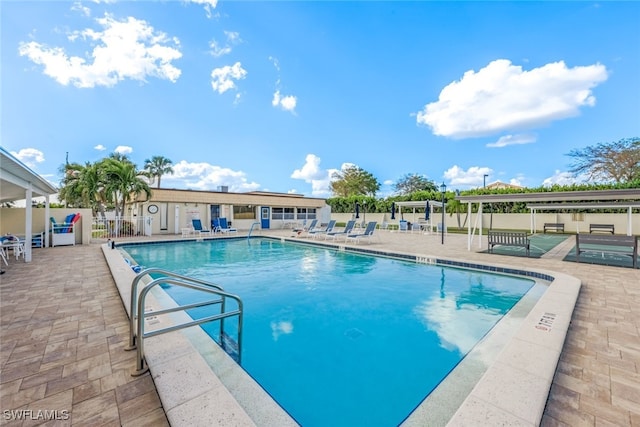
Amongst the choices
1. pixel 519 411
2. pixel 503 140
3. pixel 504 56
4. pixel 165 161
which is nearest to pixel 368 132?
pixel 504 56

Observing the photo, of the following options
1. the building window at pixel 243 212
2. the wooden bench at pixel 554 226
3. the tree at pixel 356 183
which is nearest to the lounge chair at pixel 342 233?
the building window at pixel 243 212

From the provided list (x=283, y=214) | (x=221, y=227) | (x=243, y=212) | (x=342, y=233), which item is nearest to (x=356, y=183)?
(x=283, y=214)

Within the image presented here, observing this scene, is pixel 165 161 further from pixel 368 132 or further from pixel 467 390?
pixel 467 390

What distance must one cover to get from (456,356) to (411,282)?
340cm

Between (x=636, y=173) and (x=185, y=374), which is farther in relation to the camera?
(x=636, y=173)

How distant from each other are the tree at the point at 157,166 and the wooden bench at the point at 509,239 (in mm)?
33875

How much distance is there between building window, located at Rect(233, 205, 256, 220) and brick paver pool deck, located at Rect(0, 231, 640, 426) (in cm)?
1510

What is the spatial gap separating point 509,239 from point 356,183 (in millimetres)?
29217

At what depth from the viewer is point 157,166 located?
32.0 metres

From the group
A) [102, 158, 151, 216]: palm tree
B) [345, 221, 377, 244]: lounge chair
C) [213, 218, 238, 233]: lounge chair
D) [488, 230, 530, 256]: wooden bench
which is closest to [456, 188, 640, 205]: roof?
[488, 230, 530, 256]: wooden bench

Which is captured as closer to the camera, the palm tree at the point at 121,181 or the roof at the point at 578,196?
the roof at the point at 578,196

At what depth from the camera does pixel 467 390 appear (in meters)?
2.49

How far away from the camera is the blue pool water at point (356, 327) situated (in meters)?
2.75

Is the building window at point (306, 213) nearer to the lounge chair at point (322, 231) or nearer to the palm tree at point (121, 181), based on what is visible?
the lounge chair at point (322, 231)
